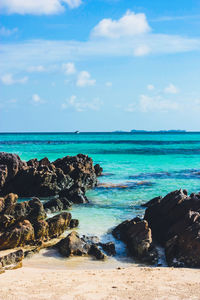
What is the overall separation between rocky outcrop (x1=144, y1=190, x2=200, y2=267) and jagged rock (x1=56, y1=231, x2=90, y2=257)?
268 cm

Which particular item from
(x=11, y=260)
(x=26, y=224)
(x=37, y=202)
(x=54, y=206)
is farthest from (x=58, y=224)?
(x=54, y=206)

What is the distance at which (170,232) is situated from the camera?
39.6 ft

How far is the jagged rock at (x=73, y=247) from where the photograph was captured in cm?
1123

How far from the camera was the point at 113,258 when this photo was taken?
1121 centimetres

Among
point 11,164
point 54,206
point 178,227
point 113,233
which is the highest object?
point 11,164

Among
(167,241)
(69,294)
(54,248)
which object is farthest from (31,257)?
(167,241)

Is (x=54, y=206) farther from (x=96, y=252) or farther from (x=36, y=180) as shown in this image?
(x=96, y=252)

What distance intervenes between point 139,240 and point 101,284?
3140 millimetres

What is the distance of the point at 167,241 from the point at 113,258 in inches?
73.1

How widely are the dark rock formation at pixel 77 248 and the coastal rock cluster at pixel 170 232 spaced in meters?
1.23

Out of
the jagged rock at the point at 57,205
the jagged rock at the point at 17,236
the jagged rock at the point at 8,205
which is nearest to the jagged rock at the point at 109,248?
the jagged rock at the point at 17,236

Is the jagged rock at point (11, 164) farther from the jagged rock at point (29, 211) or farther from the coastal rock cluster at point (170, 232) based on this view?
the coastal rock cluster at point (170, 232)

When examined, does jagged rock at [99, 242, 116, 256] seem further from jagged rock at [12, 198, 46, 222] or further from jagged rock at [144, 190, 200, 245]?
jagged rock at [12, 198, 46, 222]

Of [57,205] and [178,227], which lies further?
[57,205]
